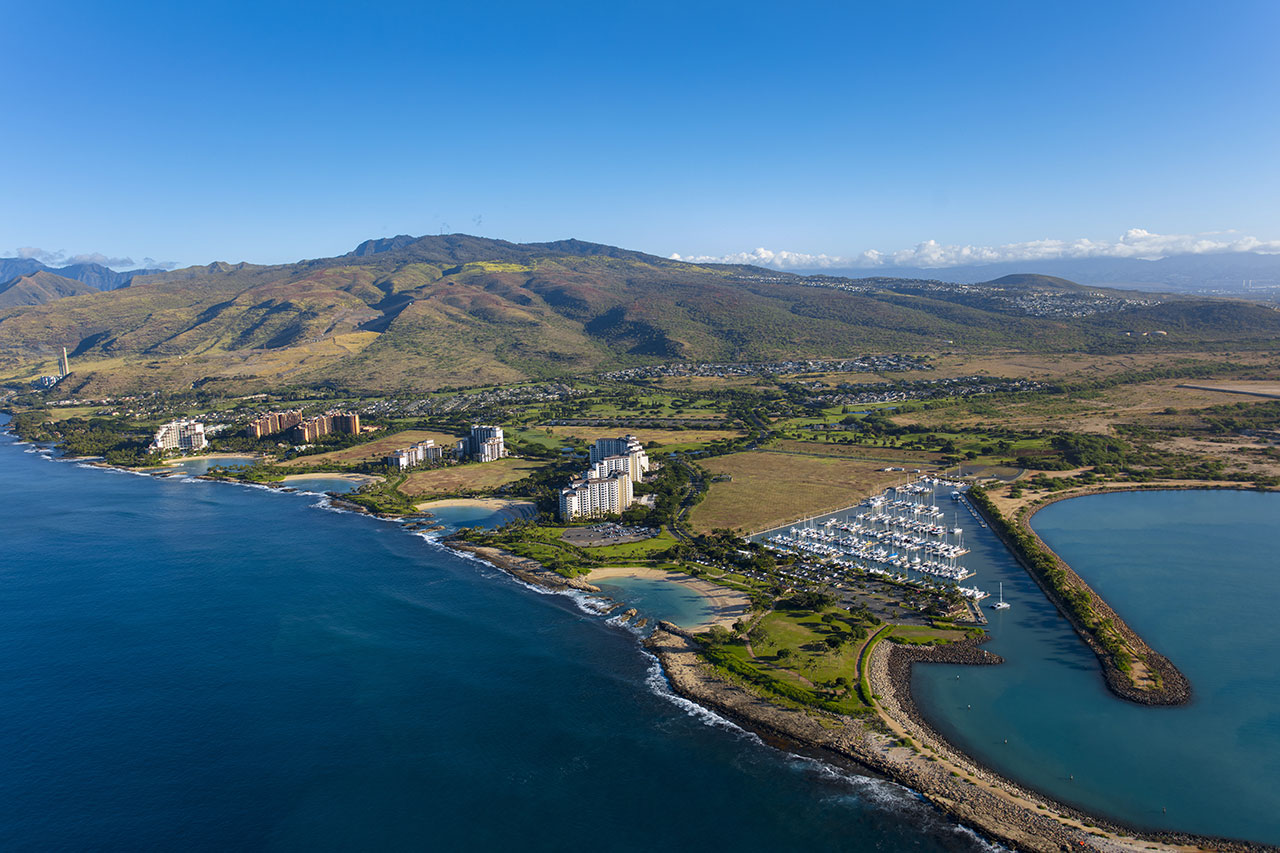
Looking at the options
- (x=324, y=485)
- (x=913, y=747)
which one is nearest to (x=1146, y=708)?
(x=913, y=747)

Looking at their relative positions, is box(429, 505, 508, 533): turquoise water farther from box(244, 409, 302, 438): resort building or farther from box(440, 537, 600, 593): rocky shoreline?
box(244, 409, 302, 438): resort building

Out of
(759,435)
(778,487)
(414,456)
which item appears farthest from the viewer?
(759,435)

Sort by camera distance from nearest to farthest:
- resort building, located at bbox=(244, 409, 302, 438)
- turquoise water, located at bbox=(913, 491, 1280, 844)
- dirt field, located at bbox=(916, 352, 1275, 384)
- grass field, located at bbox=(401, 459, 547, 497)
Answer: turquoise water, located at bbox=(913, 491, 1280, 844), grass field, located at bbox=(401, 459, 547, 497), resort building, located at bbox=(244, 409, 302, 438), dirt field, located at bbox=(916, 352, 1275, 384)

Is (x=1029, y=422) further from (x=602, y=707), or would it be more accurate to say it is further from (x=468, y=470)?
(x=602, y=707)

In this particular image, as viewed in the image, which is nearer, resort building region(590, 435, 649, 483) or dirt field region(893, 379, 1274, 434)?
resort building region(590, 435, 649, 483)

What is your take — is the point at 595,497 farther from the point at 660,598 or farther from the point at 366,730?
the point at 366,730

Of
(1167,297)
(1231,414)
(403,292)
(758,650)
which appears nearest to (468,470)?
(758,650)

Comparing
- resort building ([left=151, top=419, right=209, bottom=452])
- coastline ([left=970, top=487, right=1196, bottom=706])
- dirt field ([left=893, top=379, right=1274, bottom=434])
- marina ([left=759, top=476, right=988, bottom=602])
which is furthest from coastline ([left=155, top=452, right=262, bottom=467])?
coastline ([left=970, top=487, right=1196, bottom=706])

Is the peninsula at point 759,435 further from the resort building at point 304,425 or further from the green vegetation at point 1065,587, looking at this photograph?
the resort building at point 304,425
